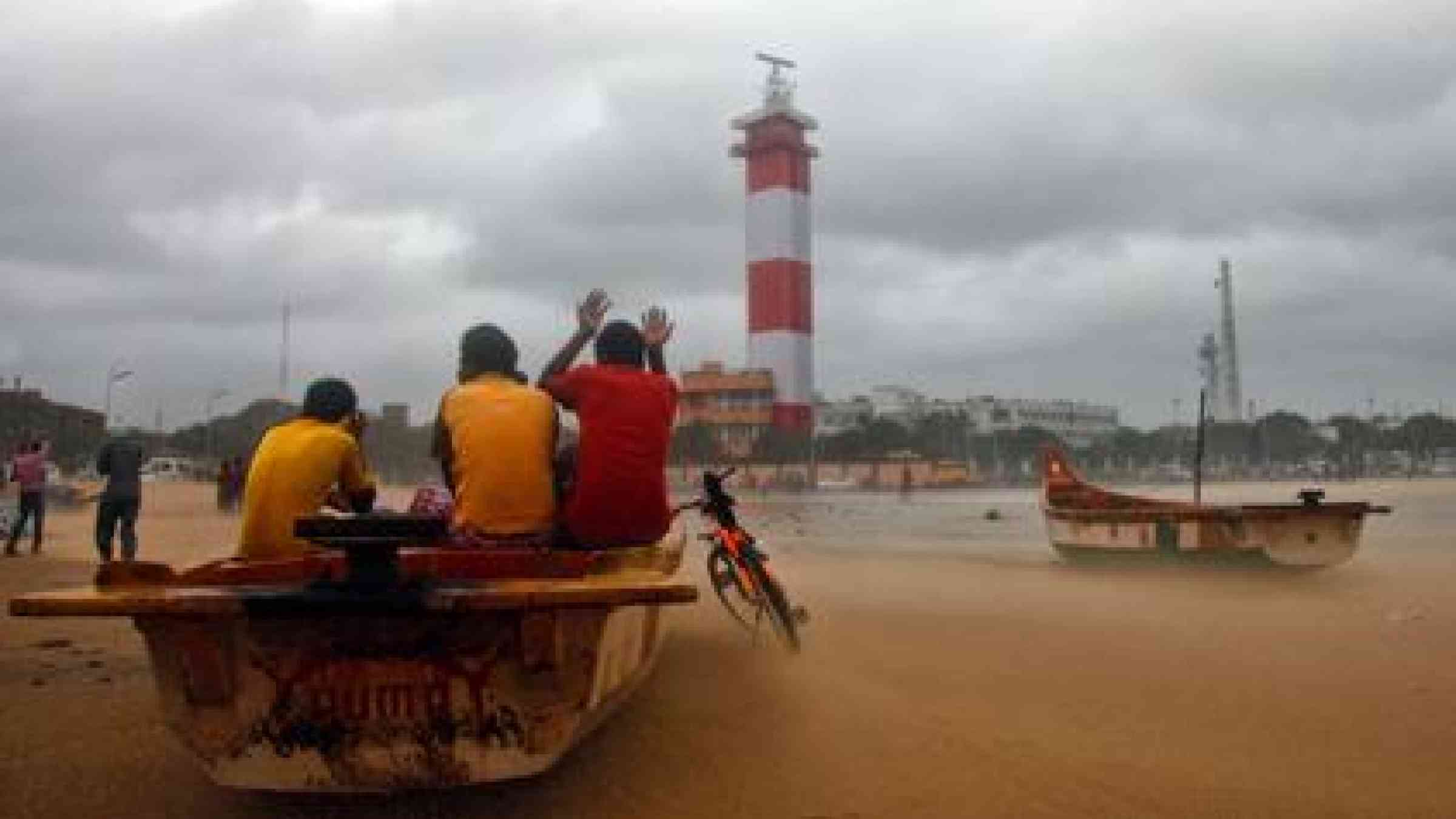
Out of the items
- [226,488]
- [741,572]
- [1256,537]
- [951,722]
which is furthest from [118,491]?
[226,488]

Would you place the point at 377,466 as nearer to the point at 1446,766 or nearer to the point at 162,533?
the point at 162,533

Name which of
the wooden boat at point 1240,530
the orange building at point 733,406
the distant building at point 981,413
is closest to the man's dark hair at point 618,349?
the wooden boat at point 1240,530

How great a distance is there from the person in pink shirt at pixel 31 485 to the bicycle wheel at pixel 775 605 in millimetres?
11694

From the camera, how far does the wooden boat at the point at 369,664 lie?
3.68 metres

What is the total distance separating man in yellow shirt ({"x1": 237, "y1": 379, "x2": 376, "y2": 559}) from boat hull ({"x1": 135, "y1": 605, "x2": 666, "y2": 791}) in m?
1.19

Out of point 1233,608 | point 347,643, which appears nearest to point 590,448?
point 347,643

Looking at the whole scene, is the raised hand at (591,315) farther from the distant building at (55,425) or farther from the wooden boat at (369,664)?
the distant building at (55,425)

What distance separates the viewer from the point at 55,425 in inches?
3036

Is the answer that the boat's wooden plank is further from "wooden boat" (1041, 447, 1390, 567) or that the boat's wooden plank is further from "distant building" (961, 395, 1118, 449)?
"distant building" (961, 395, 1118, 449)

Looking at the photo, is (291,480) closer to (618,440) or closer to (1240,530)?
(618,440)

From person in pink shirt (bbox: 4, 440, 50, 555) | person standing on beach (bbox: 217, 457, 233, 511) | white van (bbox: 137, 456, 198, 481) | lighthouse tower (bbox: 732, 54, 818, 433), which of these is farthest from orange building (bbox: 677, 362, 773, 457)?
person in pink shirt (bbox: 4, 440, 50, 555)

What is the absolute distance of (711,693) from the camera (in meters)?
6.18

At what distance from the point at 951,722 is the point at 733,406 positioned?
267 feet

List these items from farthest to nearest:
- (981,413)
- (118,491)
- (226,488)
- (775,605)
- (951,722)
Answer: (981,413) < (226,488) < (118,491) < (775,605) < (951,722)
